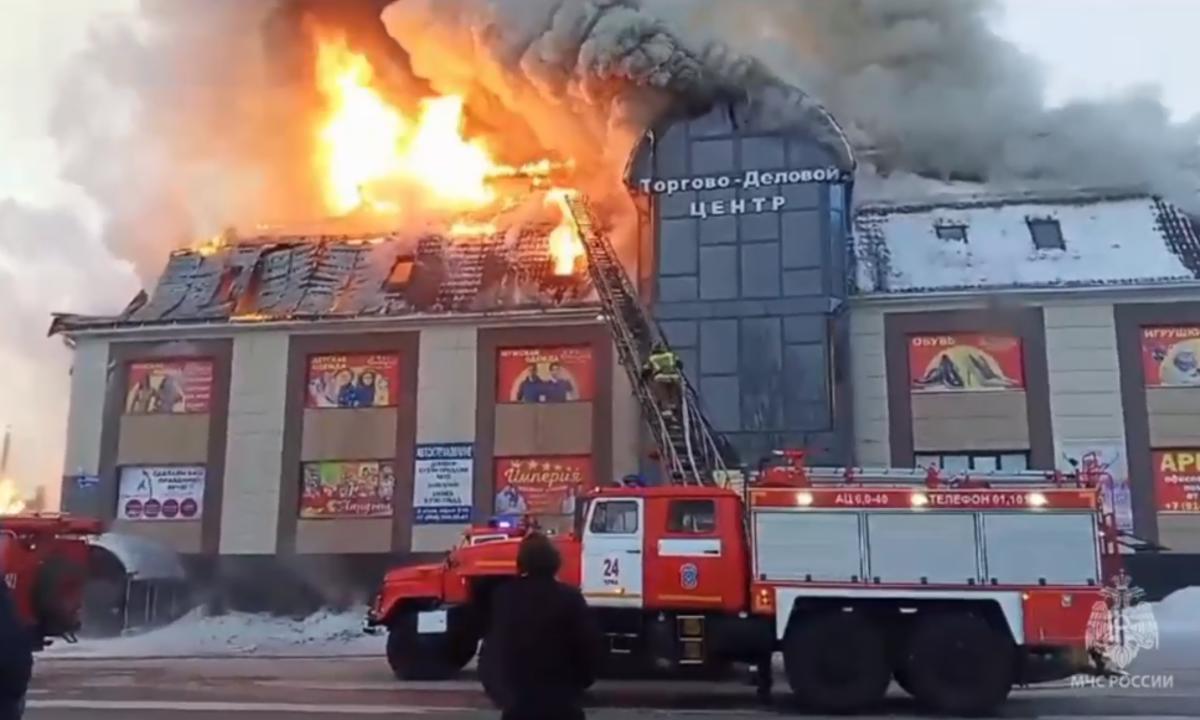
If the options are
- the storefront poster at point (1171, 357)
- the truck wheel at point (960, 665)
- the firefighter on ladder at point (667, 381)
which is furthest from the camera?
the storefront poster at point (1171, 357)

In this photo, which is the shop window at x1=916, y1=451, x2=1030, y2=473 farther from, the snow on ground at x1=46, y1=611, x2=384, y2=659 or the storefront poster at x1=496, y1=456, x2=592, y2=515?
the snow on ground at x1=46, y1=611, x2=384, y2=659

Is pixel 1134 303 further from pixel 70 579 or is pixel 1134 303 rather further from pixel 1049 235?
pixel 70 579

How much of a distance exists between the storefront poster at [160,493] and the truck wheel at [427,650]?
42.3 ft

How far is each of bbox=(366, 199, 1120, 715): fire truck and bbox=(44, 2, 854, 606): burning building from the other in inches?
413

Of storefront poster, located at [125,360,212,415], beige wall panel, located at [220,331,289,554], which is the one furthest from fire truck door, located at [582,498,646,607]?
storefront poster, located at [125,360,212,415]

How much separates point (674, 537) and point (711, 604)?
2.66 ft

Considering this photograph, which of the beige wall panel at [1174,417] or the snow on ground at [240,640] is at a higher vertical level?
the beige wall panel at [1174,417]

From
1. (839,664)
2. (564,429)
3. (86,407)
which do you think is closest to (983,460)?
(564,429)

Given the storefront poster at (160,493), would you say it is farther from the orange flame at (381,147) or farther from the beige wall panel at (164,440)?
the orange flame at (381,147)

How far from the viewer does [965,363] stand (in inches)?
886

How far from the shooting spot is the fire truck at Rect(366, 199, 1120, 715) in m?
10.8

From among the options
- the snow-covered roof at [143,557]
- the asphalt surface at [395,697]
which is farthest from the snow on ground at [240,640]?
the asphalt surface at [395,697]

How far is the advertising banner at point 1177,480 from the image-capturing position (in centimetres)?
2119

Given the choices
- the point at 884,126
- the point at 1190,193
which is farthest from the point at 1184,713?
the point at 884,126
